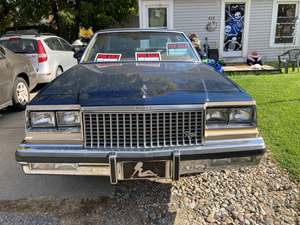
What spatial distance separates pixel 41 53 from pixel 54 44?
40.2 inches

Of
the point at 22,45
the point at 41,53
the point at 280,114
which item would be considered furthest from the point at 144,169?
the point at 22,45

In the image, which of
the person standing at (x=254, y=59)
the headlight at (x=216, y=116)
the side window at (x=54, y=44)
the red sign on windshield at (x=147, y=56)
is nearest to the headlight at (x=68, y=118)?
the headlight at (x=216, y=116)

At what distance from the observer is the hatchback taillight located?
7.68m

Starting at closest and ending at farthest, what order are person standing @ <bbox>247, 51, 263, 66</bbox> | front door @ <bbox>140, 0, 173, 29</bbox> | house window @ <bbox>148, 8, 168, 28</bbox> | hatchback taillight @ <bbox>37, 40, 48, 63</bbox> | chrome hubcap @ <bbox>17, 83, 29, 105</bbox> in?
chrome hubcap @ <bbox>17, 83, 29, 105</bbox>
hatchback taillight @ <bbox>37, 40, 48, 63</bbox>
person standing @ <bbox>247, 51, 263, 66</bbox>
front door @ <bbox>140, 0, 173, 29</bbox>
house window @ <bbox>148, 8, 168, 28</bbox>

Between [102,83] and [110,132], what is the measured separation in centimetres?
61

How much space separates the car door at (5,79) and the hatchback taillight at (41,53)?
6.51 ft

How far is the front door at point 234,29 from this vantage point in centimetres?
1185

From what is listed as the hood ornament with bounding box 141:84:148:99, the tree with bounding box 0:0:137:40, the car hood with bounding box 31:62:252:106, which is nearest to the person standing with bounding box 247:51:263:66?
the tree with bounding box 0:0:137:40

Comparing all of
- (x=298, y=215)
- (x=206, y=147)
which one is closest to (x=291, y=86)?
(x=298, y=215)

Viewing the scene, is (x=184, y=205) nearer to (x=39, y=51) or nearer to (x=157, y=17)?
(x=39, y=51)

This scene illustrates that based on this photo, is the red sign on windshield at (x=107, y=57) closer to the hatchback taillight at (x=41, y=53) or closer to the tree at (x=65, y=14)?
the hatchback taillight at (x=41, y=53)

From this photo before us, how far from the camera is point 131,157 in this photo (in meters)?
2.46

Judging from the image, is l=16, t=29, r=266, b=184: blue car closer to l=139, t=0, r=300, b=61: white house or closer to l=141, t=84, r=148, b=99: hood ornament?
l=141, t=84, r=148, b=99: hood ornament

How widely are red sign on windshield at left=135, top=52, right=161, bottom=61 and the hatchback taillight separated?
14.2 feet
